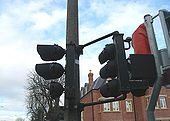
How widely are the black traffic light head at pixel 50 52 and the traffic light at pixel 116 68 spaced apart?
73 centimetres

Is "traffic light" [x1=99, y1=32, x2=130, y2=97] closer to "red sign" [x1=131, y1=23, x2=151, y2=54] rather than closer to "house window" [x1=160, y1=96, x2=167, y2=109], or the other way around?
"red sign" [x1=131, y1=23, x2=151, y2=54]

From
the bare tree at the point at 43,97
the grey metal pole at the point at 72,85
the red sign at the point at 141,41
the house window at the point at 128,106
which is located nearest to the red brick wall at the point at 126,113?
the house window at the point at 128,106

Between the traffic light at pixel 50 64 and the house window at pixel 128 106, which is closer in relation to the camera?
the traffic light at pixel 50 64

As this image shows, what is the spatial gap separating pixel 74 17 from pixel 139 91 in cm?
191

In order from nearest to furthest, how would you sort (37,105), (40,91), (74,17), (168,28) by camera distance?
(168,28) < (74,17) < (40,91) < (37,105)

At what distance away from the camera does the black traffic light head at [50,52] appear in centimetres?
288

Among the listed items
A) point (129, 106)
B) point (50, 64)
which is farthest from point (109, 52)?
point (129, 106)

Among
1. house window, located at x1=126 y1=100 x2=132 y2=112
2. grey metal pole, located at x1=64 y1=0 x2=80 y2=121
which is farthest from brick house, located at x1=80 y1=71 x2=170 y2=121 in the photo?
grey metal pole, located at x1=64 y1=0 x2=80 y2=121

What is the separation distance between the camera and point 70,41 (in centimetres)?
310

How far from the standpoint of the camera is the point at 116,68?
257cm

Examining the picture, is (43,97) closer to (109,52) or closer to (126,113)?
(126,113)

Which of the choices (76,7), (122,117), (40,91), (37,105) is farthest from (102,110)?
(76,7)

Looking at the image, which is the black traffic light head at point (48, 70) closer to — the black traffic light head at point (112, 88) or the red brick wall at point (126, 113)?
the black traffic light head at point (112, 88)

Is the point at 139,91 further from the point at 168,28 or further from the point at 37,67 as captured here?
the point at 37,67
